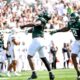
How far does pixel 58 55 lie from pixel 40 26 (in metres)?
9.09

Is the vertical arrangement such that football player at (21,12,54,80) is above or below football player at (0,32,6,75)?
above

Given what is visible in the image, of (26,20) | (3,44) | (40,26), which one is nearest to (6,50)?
(3,44)

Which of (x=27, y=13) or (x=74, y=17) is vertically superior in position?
→ (x=27, y=13)

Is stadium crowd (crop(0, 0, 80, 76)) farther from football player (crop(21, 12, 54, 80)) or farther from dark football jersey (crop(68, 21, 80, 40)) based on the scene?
dark football jersey (crop(68, 21, 80, 40))

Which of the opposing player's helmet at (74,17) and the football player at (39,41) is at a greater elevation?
the opposing player's helmet at (74,17)

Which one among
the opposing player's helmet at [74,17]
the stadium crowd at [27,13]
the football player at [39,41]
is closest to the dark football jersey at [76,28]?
the opposing player's helmet at [74,17]

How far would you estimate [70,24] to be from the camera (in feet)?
33.7

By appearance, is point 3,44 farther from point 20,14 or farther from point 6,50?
point 20,14

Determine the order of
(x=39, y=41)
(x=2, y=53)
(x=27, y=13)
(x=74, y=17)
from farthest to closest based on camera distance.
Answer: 1. (x=27, y=13)
2. (x=2, y=53)
3. (x=39, y=41)
4. (x=74, y=17)

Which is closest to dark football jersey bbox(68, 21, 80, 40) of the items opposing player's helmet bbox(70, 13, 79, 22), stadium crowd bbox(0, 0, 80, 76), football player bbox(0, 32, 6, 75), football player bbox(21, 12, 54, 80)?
opposing player's helmet bbox(70, 13, 79, 22)

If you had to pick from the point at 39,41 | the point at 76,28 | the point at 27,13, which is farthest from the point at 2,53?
the point at 76,28

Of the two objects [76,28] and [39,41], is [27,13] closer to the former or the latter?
[39,41]

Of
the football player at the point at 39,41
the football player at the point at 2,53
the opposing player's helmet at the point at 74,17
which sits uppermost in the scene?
the opposing player's helmet at the point at 74,17

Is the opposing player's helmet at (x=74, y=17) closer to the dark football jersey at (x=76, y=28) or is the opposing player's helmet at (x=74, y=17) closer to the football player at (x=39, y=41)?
the dark football jersey at (x=76, y=28)
